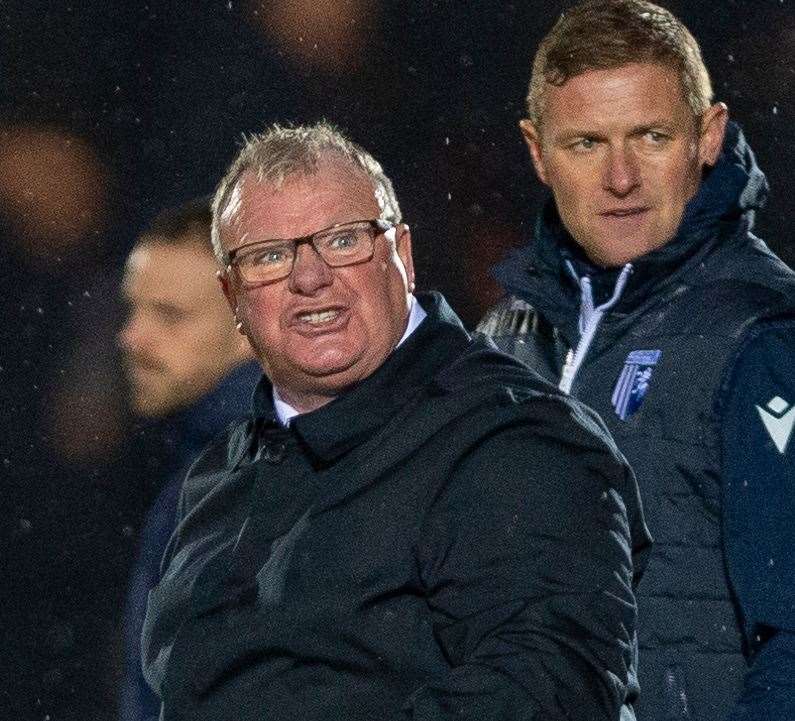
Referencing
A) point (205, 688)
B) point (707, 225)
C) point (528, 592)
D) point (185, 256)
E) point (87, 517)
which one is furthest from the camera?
point (87, 517)

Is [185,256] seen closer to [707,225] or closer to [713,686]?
[707,225]

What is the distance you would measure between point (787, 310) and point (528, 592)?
710 mm

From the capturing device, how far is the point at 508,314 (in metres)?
3.20

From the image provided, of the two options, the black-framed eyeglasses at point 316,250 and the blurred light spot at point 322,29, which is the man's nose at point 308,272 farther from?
the blurred light spot at point 322,29

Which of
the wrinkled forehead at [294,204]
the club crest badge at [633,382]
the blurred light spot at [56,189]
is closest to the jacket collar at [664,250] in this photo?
the club crest badge at [633,382]

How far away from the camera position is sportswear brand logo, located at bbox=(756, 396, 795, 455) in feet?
8.63

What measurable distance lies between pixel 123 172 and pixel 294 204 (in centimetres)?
303

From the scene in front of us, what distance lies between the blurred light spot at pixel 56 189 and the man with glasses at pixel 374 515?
295 cm

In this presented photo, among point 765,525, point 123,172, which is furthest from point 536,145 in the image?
point 123,172

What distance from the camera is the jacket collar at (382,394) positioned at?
2.42m

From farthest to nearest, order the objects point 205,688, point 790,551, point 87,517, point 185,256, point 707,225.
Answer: point 87,517
point 185,256
point 707,225
point 790,551
point 205,688

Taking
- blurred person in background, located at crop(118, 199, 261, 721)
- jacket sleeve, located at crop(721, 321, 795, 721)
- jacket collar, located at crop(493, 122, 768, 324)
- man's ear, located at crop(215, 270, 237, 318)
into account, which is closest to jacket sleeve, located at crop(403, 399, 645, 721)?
jacket sleeve, located at crop(721, 321, 795, 721)

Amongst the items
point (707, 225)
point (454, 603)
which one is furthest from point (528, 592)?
point (707, 225)

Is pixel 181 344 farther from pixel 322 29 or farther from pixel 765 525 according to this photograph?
pixel 322 29
